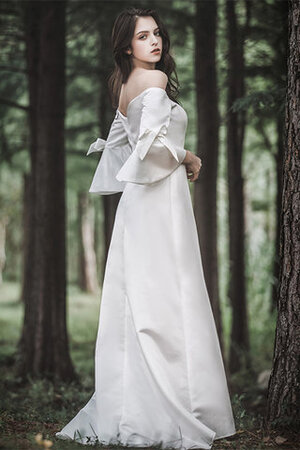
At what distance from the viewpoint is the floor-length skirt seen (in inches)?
164

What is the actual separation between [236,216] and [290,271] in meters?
5.24

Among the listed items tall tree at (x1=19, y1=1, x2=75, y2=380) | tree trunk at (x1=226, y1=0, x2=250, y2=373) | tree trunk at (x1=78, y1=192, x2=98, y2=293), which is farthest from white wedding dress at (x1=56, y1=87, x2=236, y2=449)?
tree trunk at (x1=78, y1=192, x2=98, y2=293)

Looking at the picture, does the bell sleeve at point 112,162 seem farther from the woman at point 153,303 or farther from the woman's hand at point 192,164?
the woman's hand at point 192,164

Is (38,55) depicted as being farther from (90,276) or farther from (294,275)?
(90,276)

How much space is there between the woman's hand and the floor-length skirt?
0.10 meters

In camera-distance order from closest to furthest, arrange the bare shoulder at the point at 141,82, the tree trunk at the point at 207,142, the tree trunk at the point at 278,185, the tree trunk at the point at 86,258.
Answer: the bare shoulder at the point at 141,82, the tree trunk at the point at 207,142, the tree trunk at the point at 278,185, the tree trunk at the point at 86,258

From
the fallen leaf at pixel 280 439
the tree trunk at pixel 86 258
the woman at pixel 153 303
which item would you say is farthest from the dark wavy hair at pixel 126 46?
the tree trunk at pixel 86 258

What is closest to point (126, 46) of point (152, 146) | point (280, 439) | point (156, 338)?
point (152, 146)

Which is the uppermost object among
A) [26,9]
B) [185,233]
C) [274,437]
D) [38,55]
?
[26,9]

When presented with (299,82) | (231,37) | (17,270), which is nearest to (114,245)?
(299,82)

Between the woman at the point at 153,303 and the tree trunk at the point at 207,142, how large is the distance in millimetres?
3331

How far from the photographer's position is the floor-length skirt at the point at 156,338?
13.7 feet

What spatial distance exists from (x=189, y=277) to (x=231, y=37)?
4.98 metres

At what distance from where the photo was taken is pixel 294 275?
4.34m
